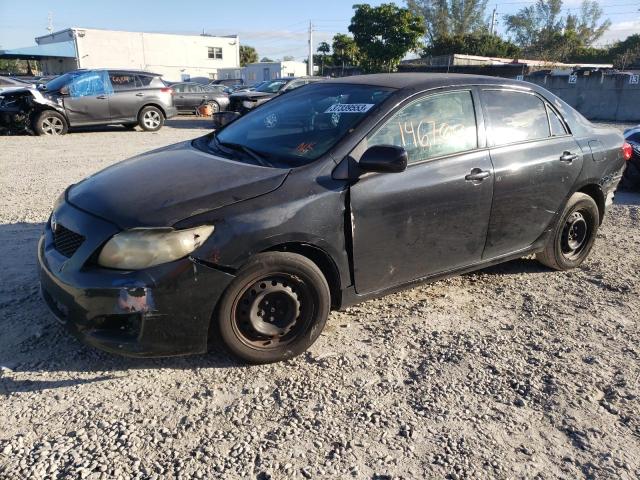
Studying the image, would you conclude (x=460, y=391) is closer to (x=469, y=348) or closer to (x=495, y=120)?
(x=469, y=348)

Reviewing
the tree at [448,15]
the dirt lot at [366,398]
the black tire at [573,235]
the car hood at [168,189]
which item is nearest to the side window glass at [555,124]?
the black tire at [573,235]

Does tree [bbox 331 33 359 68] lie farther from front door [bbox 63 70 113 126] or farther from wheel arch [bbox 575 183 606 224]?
wheel arch [bbox 575 183 606 224]

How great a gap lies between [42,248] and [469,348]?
8.90 feet

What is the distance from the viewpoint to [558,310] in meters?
3.96

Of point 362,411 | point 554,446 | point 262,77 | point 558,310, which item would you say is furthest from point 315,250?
point 262,77

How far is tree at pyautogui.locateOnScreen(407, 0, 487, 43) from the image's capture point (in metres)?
66.2

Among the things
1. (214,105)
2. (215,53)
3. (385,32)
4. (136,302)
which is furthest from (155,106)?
(215,53)

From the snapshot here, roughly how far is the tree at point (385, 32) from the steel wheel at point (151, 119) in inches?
1024

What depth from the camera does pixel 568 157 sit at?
4309 millimetres

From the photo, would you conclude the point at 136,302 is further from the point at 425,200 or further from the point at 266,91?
the point at 266,91

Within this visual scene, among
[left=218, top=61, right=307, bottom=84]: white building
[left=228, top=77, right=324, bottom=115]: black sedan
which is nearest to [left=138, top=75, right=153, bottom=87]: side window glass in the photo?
[left=228, top=77, right=324, bottom=115]: black sedan

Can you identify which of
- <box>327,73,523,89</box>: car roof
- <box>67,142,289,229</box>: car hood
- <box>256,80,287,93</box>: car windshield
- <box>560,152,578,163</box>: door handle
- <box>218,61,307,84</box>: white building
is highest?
<box>327,73,523,89</box>: car roof

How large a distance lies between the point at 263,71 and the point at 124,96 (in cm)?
4195

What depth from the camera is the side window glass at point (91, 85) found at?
1304cm
